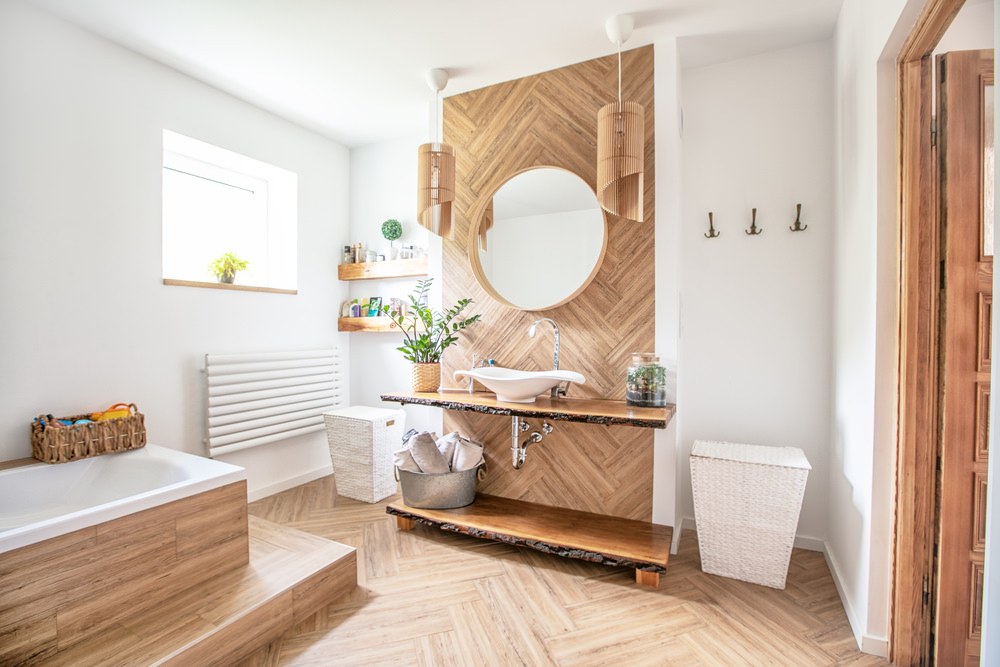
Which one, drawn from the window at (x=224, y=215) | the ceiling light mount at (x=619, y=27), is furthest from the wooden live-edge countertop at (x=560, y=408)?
the ceiling light mount at (x=619, y=27)

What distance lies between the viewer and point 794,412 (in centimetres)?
247

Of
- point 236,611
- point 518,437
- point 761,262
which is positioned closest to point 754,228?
point 761,262

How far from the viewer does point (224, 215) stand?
10.6ft

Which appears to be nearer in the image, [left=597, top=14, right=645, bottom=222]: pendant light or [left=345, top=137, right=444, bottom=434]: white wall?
[left=597, top=14, right=645, bottom=222]: pendant light

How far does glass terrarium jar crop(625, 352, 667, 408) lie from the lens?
7.38 feet

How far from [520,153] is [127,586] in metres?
2.57

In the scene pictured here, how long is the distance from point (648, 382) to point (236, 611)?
72.8 inches

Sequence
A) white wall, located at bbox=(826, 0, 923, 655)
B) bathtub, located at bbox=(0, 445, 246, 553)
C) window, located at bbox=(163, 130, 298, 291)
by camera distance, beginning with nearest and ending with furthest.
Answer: white wall, located at bbox=(826, 0, 923, 655) < bathtub, located at bbox=(0, 445, 246, 553) < window, located at bbox=(163, 130, 298, 291)

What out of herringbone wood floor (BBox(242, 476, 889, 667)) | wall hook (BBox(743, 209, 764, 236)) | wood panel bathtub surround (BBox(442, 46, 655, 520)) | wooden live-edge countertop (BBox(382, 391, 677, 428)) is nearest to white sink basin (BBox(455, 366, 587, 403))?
wooden live-edge countertop (BBox(382, 391, 677, 428))

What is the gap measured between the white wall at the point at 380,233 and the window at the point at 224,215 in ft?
1.73

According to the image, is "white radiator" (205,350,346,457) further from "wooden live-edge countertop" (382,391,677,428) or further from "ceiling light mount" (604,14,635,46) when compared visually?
"ceiling light mount" (604,14,635,46)

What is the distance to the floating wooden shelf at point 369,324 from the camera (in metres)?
3.41

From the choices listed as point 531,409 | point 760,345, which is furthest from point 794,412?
point 531,409

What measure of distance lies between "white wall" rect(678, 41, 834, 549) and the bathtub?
223 centimetres
